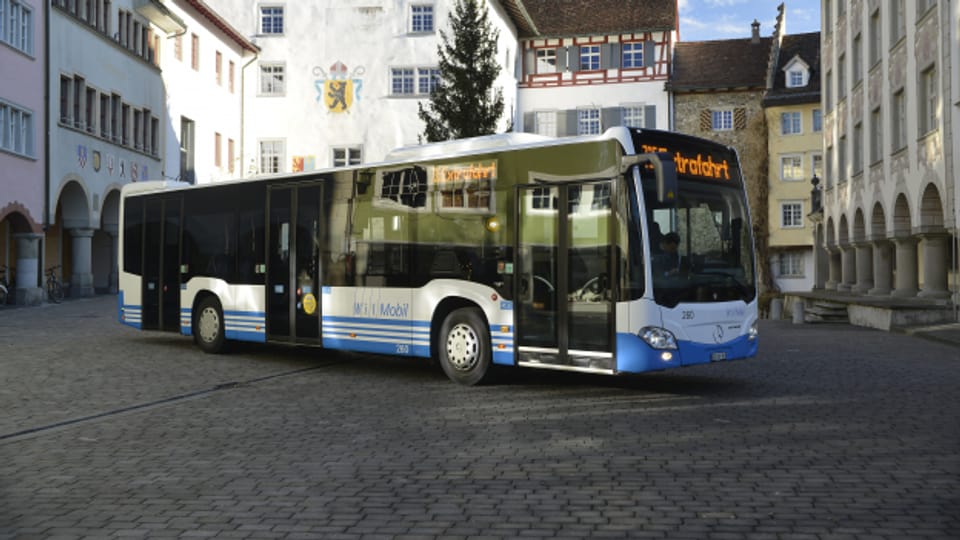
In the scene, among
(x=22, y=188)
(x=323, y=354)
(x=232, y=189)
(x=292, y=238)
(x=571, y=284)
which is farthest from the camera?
(x=22, y=188)

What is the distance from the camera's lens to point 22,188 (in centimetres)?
3028

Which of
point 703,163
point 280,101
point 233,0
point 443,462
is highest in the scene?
point 233,0

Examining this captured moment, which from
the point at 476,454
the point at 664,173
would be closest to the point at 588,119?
the point at 664,173

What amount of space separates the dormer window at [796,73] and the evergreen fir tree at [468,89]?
955 inches

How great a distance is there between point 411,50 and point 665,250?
130 feet

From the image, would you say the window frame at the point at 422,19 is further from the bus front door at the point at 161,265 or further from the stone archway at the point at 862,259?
the bus front door at the point at 161,265

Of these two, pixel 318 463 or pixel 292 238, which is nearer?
pixel 318 463

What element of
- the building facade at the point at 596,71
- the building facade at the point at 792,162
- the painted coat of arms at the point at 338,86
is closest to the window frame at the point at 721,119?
the building facade at the point at 792,162

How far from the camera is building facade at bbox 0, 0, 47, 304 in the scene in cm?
2916

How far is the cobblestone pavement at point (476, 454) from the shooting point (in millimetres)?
5527

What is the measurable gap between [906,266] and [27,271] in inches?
1032

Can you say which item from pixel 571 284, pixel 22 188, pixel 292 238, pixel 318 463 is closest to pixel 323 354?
pixel 292 238

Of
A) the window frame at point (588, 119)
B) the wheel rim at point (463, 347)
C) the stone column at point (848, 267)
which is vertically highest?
the window frame at point (588, 119)

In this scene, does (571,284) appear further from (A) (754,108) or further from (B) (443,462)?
(A) (754,108)
